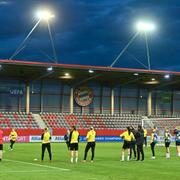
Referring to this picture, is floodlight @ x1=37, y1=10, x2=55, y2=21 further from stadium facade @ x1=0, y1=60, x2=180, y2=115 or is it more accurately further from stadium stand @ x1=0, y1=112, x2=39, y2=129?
stadium stand @ x1=0, y1=112, x2=39, y2=129

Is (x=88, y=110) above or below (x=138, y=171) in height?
above

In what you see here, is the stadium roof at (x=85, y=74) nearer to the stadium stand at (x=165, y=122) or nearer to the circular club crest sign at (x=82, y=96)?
the circular club crest sign at (x=82, y=96)

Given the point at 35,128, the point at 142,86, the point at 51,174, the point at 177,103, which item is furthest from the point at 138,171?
the point at 177,103

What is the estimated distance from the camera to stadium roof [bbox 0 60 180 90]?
58969mm

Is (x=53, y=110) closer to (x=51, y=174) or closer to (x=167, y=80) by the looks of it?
(x=167, y=80)

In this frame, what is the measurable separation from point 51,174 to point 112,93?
176ft

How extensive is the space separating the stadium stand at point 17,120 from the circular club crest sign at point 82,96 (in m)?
8.25

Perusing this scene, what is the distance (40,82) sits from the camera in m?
68.8

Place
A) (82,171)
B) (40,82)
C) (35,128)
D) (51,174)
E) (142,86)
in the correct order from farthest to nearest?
(142,86), (40,82), (35,128), (82,171), (51,174)

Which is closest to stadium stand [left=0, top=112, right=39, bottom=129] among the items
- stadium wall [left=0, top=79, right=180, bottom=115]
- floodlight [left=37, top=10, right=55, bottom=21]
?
stadium wall [left=0, top=79, right=180, bottom=115]

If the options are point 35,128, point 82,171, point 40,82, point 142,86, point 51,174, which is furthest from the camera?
point 142,86

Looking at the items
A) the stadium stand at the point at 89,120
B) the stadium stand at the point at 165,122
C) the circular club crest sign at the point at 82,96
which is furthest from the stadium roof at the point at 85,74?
the stadium stand at the point at 165,122

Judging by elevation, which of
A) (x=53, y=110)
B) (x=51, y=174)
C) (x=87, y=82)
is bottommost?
(x=51, y=174)

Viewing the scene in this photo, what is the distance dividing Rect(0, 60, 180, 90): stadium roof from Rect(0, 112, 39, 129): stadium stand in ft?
16.5
